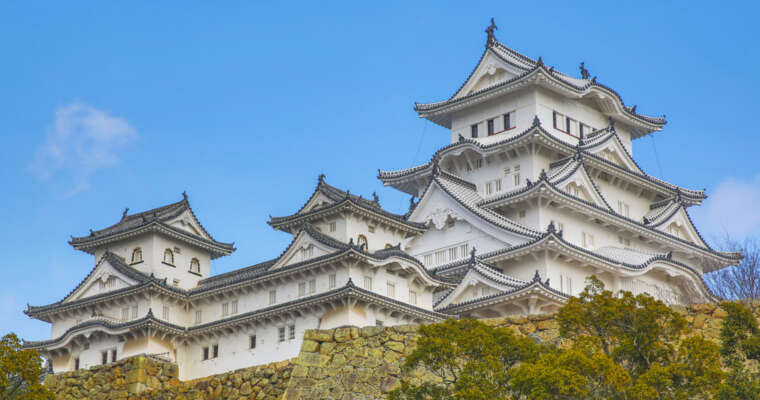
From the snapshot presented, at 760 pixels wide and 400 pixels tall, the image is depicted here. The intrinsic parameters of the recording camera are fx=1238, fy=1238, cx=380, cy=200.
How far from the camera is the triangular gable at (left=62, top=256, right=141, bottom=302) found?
54.4 m

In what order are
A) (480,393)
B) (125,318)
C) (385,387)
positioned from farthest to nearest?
(125,318), (385,387), (480,393)

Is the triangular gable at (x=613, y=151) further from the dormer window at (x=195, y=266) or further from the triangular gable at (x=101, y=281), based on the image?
the triangular gable at (x=101, y=281)

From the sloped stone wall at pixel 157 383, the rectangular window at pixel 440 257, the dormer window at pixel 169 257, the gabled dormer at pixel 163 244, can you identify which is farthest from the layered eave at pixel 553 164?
the sloped stone wall at pixel 157 383

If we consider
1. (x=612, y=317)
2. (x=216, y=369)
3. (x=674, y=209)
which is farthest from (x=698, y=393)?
(x=674, y=209)

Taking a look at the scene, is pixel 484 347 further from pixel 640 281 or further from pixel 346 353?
pixel 640 281

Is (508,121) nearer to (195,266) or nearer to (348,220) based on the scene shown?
(348,220)

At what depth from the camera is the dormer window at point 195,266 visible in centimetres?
5694

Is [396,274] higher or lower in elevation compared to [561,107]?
lower

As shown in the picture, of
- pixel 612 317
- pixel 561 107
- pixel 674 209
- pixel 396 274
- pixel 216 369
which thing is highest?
pixel 561 107

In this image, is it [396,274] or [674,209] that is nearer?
[396,274]

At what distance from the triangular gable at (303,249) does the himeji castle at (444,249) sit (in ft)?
0.22

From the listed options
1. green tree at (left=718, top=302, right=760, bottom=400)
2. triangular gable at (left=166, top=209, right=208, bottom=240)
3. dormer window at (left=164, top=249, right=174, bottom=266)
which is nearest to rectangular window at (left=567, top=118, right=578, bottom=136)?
triangular gable at (left=166, top=209, right=208, bottom=240)

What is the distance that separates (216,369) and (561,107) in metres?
21.7

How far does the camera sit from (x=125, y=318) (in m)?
53.9
